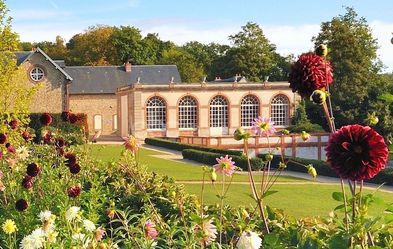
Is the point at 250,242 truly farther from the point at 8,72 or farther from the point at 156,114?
the point at 156,114

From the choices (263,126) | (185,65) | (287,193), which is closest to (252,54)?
(185,65)

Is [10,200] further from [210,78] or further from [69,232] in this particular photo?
[210,78]

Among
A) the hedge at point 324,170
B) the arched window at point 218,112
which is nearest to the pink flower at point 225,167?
the hedge at point 324,170

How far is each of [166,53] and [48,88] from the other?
21845mm

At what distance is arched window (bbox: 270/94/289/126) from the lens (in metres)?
42.1

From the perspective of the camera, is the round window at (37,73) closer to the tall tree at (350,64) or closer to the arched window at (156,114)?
the arched window at (156,114)

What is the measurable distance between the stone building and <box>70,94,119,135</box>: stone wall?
0.31 feet

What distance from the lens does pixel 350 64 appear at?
42.1 meters

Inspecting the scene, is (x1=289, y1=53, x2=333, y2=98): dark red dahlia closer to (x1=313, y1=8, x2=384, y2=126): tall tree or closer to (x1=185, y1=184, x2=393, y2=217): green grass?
(x1=185, y1=184, x2=393, y2=217): green grass

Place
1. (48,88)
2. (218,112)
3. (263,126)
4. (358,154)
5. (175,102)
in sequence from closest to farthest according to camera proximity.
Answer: (358,154)
(263,126)
(48,88)
(175,102)
(218,112)

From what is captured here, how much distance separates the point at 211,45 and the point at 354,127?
68162 millimetres

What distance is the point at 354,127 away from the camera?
1.97 meters

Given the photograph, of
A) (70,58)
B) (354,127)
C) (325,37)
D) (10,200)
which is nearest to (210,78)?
(70,58)

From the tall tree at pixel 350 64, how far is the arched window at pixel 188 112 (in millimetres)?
8680
